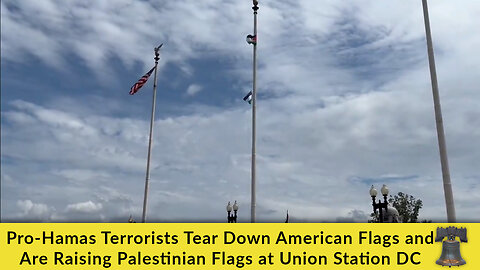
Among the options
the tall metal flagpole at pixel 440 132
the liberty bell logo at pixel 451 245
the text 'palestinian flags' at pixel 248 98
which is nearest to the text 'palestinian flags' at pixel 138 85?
the text 'palestinian flags' at pixel 248 98

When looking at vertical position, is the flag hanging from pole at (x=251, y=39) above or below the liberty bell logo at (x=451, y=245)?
above

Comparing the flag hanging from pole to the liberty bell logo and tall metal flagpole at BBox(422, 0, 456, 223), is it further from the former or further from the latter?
the liberty bell logo

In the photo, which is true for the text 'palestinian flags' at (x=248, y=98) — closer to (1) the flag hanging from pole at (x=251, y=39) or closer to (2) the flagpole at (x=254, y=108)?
(2) the flagpole at (x=254, y=108)

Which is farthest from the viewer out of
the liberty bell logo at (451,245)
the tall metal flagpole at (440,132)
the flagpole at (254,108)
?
the flagpole at (254,108)

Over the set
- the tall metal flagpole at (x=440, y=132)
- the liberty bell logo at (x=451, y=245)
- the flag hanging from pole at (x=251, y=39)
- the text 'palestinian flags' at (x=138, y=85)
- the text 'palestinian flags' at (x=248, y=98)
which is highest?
the flag hanging from pole at (x=251, y=39)

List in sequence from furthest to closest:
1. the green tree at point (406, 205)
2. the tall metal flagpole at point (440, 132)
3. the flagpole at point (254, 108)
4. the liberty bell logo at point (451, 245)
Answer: the green tree at point (406, 205) → the flagpole at point (254, 108) → the tall metal flagpole at point (440, 132) → the liberty bell logo at point (451, 245)

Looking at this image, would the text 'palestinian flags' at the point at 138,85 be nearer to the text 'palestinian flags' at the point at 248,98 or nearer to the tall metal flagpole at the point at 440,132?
the text 'palestinian flags' at the point at 248,98

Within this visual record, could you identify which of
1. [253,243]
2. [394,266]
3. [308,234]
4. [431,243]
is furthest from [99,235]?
[431,243]

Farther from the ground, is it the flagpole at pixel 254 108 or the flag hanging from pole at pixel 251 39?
the flag hanging from pole at pixel 251 39

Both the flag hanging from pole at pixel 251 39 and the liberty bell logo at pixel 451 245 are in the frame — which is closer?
the liberty bell logo at pixel 451 245

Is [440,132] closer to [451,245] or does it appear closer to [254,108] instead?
[451,245]

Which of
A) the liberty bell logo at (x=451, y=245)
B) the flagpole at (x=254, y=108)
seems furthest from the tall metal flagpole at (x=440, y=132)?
the flagpole at (x=254, y=108)

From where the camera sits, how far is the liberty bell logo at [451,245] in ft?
30.3

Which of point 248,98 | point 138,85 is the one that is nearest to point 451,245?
point 248,98
